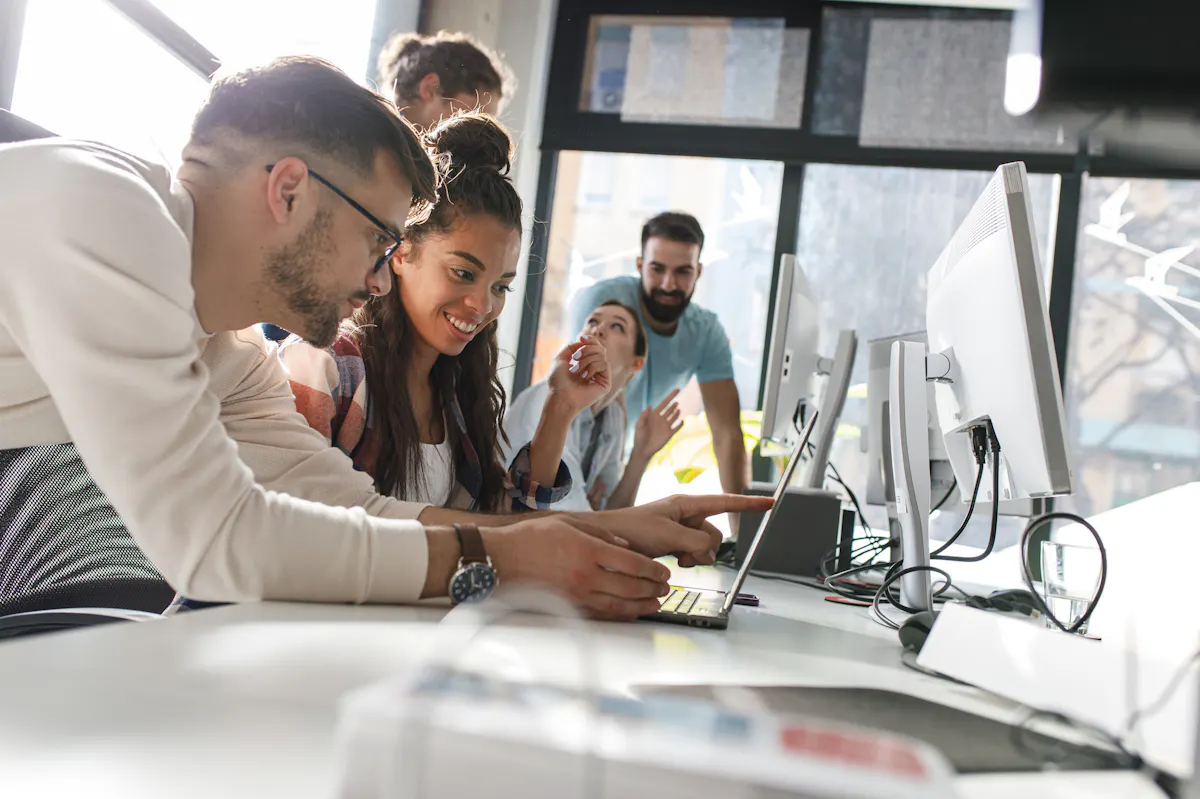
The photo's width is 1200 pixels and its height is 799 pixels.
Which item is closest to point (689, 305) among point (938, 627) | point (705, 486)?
point (705, 486)

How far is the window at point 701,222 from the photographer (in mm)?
4086

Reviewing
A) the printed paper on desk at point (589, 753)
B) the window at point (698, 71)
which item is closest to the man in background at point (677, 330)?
the window at point (698, 71)

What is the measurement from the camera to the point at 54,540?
3.01ft

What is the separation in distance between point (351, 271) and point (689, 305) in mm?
2552

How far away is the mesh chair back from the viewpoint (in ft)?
2.95

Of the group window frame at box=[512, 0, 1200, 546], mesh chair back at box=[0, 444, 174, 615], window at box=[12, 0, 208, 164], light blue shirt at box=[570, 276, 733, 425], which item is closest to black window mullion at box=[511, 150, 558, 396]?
window frame at box=[512, 0, 1200, 546]

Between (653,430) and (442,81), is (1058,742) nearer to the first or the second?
(653,430)

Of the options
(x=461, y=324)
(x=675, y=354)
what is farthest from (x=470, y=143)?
(x=675, y=354)

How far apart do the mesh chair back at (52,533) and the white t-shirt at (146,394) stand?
16 centimetres

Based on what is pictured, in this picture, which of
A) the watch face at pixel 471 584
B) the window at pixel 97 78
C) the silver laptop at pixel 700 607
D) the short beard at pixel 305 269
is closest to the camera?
the watch face at pixel 471 584

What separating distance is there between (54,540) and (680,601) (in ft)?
2.28

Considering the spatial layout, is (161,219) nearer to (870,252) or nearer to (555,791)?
(555,791)

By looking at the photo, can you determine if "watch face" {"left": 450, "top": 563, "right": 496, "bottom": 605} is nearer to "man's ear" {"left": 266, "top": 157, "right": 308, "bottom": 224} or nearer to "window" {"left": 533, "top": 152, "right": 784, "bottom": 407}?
"man's ear" {"left": 266, "top": 157, "right": 308, "bottom": 224}

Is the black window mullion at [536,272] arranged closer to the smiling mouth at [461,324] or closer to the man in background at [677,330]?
the man in background at [677,330]
